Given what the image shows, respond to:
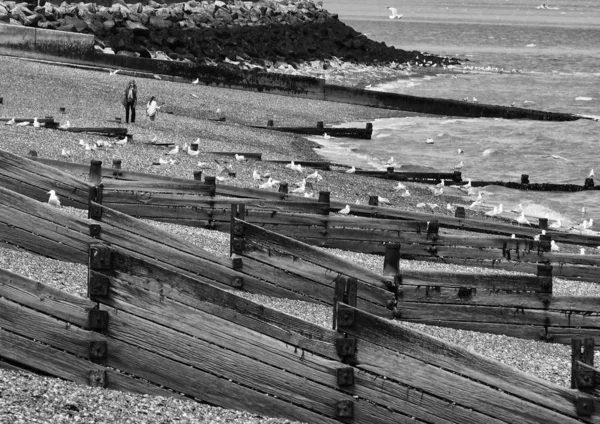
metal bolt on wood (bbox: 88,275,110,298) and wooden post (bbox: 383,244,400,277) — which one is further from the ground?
metal bolt on wood (bbox: 88,275,110,298)

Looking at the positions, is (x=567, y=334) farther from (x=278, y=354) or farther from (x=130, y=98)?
(x=130, y=98)

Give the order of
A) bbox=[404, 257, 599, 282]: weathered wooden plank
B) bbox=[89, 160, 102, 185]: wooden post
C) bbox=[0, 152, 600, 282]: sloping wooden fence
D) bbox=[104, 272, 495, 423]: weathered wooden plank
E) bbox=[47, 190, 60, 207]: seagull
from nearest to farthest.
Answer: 1. bbox=[104, 272, 495, 423]: weathered wooden plank
2. bbox=[47, 190, 60, 207]: seagull
3. bbox=[404, 257, 599, 282]: weathered wooden plank
4. bbox=[0, 152, 600, 282]: sloping wooden fence
5. bbox=[89, 160, 102, 185]: wooden post

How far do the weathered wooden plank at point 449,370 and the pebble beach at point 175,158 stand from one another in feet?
2.56

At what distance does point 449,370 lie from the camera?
7.11 meters

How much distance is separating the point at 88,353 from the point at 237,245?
103 inches

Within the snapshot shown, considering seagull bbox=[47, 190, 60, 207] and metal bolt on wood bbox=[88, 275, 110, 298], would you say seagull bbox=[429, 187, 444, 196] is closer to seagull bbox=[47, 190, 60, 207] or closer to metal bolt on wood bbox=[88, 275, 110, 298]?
seagull bbox=[47, 190, 60, 207]

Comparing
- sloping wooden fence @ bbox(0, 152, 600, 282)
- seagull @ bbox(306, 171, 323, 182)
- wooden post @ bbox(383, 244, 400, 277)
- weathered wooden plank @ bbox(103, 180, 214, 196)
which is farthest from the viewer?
seagull @ bbox(306, 171, 323, 182)

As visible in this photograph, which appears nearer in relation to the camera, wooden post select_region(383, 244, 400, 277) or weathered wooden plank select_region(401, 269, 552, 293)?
wooden post select_region(383, 244, 400, 277)

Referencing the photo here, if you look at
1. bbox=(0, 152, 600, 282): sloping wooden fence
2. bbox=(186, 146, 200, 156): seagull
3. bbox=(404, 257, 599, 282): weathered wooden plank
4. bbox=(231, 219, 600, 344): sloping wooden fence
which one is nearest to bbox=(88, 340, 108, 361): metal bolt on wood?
bbox=(231, 219, 600, 344): sloping wooden fence

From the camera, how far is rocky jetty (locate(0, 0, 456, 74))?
46406 mm

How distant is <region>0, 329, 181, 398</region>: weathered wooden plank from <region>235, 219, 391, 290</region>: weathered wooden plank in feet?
8.44

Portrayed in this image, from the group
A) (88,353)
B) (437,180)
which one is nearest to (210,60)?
(437,180)

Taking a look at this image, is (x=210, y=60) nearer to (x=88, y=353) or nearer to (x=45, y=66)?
(x=45, y=66)

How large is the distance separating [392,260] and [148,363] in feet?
10.6
